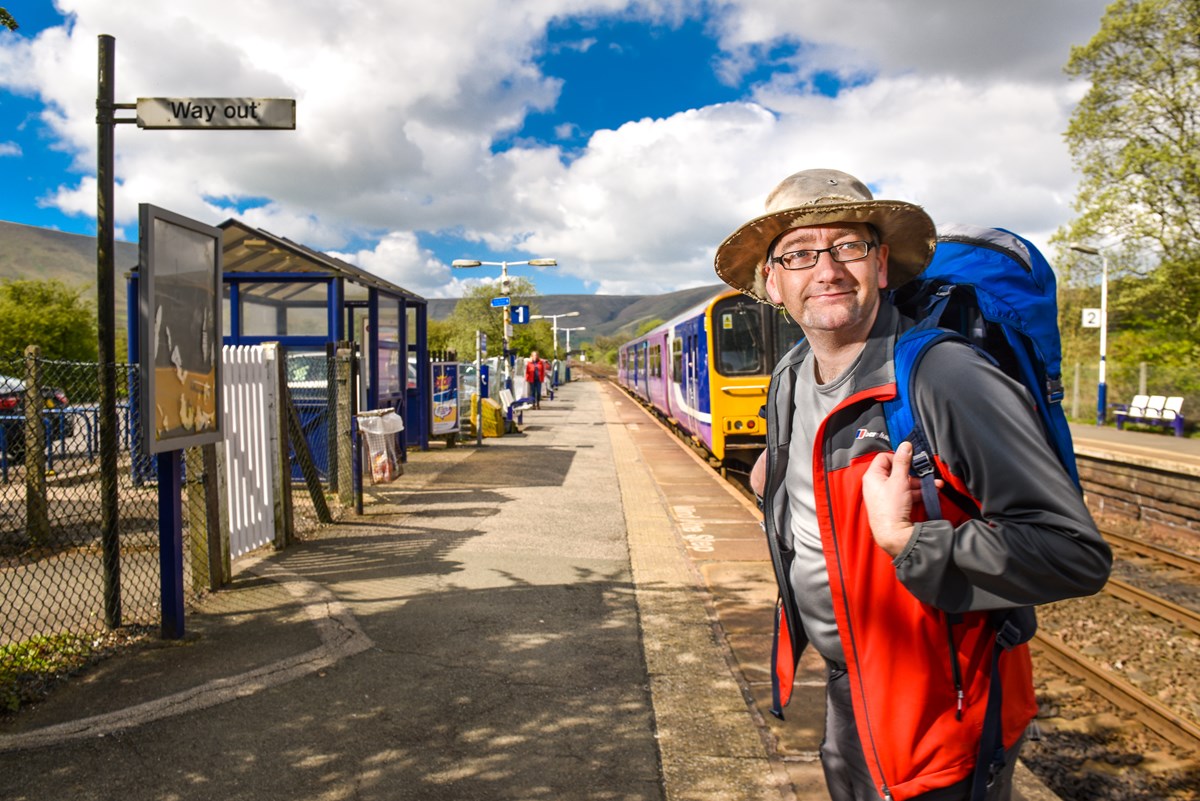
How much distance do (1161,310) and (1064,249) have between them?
3.23 m

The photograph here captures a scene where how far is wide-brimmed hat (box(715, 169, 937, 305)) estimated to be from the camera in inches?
76.4

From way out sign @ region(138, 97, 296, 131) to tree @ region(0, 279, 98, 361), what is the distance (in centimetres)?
3477

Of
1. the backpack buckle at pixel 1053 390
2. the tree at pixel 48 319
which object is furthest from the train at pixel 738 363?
the tree at pixel 48 319

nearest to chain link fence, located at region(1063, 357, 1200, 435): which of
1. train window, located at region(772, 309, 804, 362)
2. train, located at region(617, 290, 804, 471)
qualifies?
train window, located at region(772, 309, 804, 362)

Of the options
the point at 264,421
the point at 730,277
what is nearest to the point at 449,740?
the point at 730,277

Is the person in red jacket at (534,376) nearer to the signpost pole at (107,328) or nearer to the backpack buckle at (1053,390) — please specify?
the signpost pole at (107,328)

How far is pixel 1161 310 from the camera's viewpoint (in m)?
24.1

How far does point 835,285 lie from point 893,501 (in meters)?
0.55

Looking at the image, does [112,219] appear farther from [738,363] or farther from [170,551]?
[738,363]

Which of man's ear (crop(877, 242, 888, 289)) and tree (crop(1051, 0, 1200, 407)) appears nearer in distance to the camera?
man's ear (crop(877, 242, 888, 289))

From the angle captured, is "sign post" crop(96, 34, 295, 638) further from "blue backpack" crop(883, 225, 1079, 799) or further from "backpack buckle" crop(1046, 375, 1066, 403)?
"backpack buckle" crop(1046, 375, 1066, 403)

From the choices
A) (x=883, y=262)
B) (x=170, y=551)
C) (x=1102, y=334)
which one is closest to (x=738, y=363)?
(x=170, y=551)

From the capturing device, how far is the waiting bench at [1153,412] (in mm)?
20484

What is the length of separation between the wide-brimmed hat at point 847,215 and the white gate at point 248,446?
5340mm
